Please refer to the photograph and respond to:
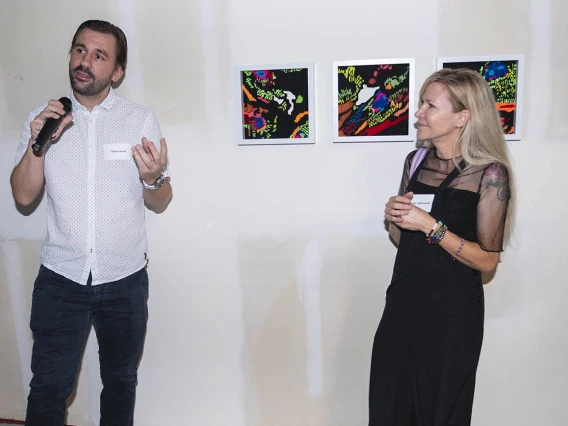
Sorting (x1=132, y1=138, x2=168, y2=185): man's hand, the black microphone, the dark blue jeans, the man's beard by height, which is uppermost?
the man's beard

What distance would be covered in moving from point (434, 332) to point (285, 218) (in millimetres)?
807

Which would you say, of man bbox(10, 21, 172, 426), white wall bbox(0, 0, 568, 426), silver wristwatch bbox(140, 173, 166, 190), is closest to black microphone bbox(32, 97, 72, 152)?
man bbox(10, 21, 172, 426)

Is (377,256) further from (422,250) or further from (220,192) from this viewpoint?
(220,192)

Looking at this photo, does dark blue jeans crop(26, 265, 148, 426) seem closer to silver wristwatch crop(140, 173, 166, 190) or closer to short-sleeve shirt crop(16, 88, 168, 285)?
short-sleeve shirt crop(16, 88, 168, 285)

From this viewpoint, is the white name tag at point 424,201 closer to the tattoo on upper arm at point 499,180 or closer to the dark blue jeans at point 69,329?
the tattoo on upper arm at point 499,180

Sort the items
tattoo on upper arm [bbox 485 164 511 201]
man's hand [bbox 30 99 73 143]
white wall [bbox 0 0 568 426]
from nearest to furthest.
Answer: tattoo on upper arm [bbox 485 164 511 201] < man's hand [bbox 30 99 73 143] < white wall [bbox 0 0 568 426]

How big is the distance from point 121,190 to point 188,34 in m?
0.72

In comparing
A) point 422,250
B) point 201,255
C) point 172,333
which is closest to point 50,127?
point 201,255

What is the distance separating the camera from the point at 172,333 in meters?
2.38

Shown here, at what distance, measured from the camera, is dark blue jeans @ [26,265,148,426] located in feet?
6.40

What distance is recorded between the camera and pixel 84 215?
6.42ft

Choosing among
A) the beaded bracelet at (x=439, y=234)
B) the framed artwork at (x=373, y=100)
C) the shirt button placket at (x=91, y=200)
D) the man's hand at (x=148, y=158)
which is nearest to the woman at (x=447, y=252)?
the beaded bracelet at (x=439, y=234)

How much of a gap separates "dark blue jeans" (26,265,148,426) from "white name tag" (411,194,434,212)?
112cm

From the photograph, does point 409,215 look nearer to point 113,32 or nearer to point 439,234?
point 439,234
